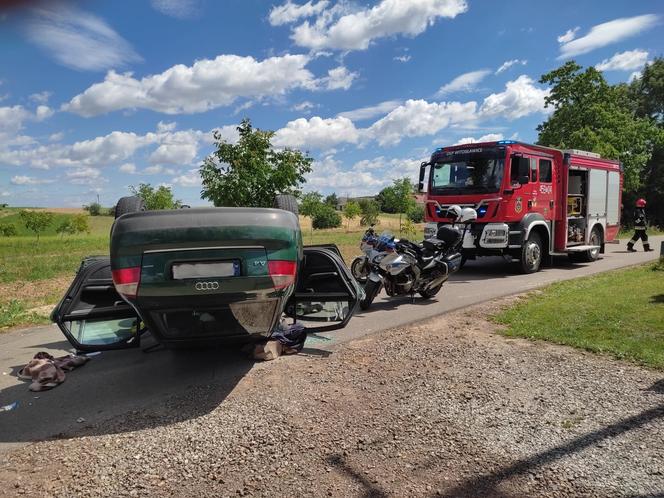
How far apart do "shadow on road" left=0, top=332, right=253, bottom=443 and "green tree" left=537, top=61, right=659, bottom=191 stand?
29.0m

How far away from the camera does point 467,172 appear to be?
36.1 feet

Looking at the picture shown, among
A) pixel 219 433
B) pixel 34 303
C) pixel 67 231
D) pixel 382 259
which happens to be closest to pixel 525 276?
pixel 382 259

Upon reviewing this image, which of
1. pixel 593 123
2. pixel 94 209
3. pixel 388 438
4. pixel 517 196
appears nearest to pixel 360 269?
pixel 517 196

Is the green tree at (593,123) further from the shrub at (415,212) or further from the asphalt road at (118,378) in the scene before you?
the asphalt road at (118,378)

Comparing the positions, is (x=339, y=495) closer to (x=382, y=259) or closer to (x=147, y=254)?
(x=147, y=254)

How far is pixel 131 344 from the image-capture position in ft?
14.9

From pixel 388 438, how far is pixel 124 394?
2417mm

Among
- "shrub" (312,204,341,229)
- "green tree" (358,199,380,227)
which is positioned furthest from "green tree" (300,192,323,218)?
"green tree" (358,199,380,227)

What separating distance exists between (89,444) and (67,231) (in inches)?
2307

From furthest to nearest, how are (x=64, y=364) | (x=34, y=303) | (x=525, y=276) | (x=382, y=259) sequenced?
(x=525, y=276)
(x=34, y=303)
(x=382, y=259)
(x=64, y=364)

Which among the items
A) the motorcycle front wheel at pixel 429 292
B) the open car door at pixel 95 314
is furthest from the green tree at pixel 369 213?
the open car door at pixel 95 314

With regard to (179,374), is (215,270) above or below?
above

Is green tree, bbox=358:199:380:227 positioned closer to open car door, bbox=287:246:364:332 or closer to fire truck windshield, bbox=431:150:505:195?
fire truck windshield, bbox=431:150:505:195

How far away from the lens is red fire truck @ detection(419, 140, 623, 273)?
34.6ft
